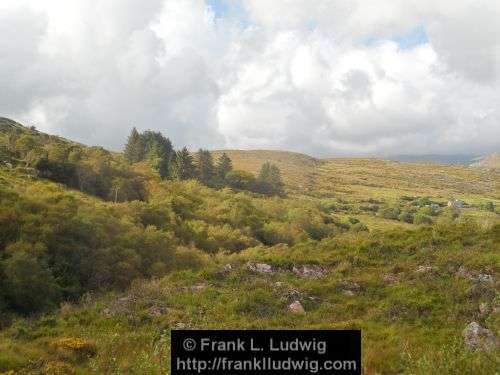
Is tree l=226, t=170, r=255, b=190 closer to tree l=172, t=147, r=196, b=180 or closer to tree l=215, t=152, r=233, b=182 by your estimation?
tree l=215, t=152, r=233, b=182

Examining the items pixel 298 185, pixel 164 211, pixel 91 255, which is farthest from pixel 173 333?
pixel 298 185

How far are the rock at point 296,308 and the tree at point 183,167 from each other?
239 ft

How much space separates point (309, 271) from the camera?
26.4m

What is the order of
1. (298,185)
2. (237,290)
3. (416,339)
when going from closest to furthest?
(416,339), (237,290), (298,185)

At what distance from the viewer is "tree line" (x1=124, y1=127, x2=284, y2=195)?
304 ft

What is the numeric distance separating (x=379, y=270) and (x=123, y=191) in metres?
42.7

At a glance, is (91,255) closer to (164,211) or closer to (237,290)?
(237,290)

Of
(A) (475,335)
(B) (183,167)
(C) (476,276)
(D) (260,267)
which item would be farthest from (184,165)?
(A) (475,335)

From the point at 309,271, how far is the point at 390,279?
440 centimetres

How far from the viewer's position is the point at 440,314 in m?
18.1

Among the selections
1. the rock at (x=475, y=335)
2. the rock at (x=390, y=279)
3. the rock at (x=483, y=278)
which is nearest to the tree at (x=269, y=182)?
the rock at (x=390, y=279)

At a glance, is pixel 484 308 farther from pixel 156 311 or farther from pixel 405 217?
pixel 405 217

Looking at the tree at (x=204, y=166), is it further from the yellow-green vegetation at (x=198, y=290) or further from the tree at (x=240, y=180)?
the yellow-green vegetation at (x=198, y=290)

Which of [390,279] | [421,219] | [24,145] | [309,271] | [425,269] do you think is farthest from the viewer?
[421,219]
